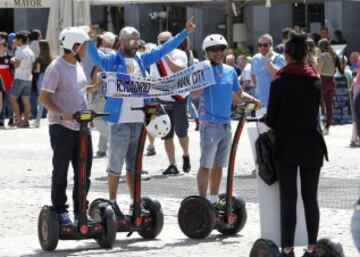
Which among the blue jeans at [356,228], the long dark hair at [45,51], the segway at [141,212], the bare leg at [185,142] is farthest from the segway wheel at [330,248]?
the long dark hair at [45,51]

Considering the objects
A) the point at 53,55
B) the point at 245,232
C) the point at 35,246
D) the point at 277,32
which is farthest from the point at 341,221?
the point at 277,32

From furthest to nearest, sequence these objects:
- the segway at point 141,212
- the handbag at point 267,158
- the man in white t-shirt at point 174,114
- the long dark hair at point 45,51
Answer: the long dark hair at point 45,51, the man in white t-shirt at point 174,114, the segway at point 141,212, the handbag at point 267,158

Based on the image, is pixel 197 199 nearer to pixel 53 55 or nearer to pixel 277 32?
pixel 53 55

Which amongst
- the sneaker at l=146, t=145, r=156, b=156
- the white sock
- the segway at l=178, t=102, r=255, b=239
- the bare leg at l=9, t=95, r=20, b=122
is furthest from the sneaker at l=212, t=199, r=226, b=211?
the bare leg at l=9, t=95, r=20, b=122

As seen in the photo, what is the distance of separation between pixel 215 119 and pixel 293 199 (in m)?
2.68

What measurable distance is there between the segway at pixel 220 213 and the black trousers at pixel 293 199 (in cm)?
187

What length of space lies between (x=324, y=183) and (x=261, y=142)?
6.03m

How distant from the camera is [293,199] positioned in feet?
27.5

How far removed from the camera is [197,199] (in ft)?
34.1

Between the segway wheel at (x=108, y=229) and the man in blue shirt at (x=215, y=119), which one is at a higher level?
the man in blue shirt at (x=215, y=119)

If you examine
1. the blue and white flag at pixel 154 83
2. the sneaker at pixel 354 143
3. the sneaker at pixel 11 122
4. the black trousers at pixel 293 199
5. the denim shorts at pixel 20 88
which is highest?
the blue and white flag at pixel 154 83

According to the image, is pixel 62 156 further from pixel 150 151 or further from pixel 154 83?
pixel 150 151

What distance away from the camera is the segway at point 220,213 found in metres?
10.3

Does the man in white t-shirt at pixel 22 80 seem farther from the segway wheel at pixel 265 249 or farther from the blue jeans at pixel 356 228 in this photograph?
the blue jeans at pixel 356 228
